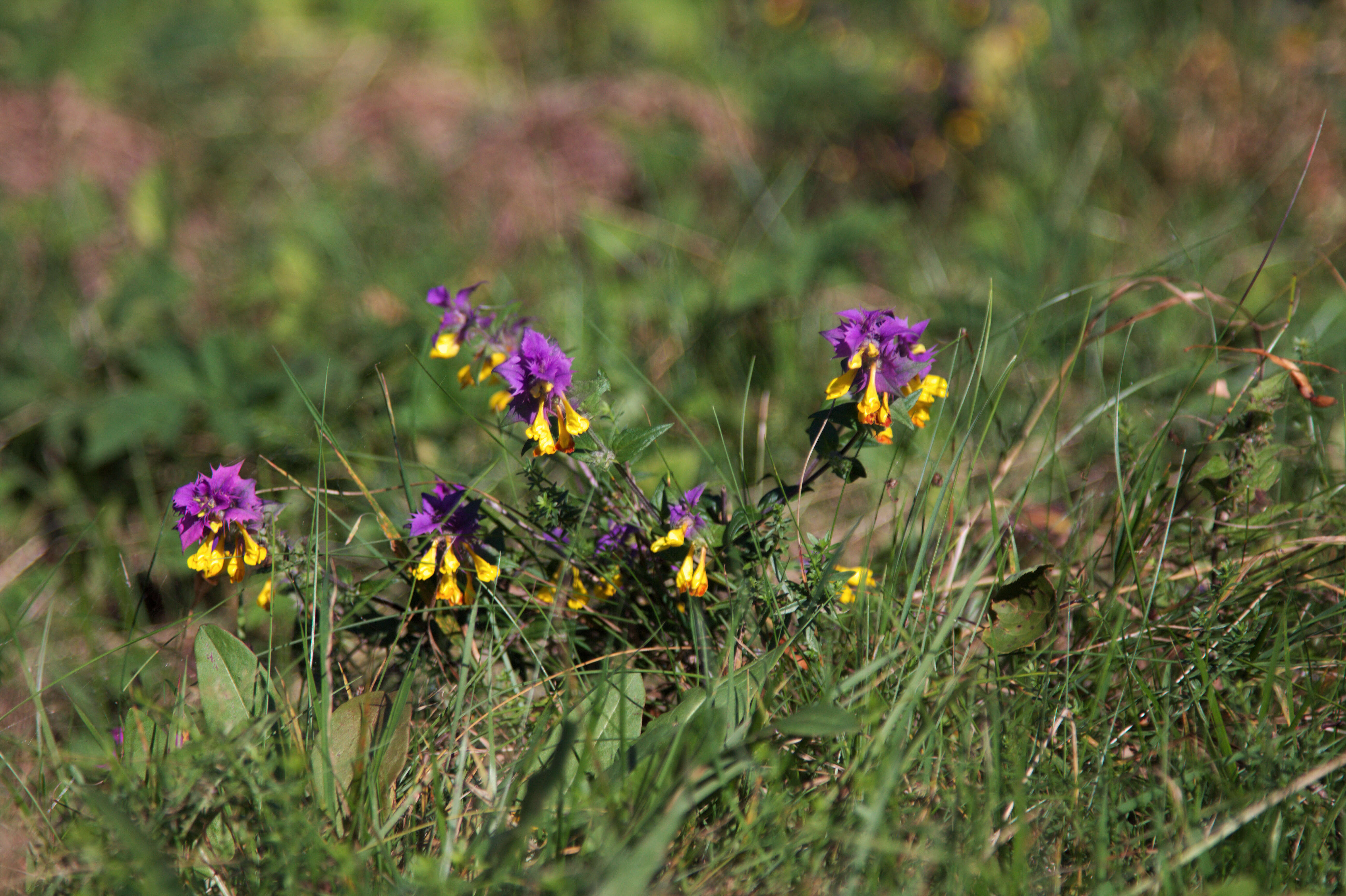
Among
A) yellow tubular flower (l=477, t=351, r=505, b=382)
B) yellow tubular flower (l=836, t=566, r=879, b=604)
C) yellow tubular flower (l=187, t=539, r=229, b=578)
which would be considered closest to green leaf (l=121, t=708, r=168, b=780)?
yellow tubular flower (l=187, t=539, r=229, b=578)

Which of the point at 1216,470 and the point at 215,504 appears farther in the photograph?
the point at 1216,470

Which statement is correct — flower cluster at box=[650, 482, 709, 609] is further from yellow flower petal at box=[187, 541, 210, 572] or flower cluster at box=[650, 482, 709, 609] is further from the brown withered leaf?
the brown withered leaf

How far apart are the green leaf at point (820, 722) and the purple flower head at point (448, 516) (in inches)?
23.4

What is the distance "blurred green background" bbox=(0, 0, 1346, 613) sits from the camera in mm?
2412

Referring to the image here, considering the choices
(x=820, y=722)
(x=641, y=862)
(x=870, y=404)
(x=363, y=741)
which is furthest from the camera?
(x=363, y=741)

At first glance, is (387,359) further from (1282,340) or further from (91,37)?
(91,37)

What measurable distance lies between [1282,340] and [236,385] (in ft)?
8.95

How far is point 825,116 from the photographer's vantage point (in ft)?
12.1

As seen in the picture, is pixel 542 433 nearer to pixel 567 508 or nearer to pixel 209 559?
pixel 567 508

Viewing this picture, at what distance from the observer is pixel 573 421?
1.34m

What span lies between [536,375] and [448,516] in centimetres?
30

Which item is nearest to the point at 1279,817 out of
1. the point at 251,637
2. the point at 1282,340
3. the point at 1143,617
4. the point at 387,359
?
the point at 1143,617

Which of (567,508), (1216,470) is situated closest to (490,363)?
(567,508)

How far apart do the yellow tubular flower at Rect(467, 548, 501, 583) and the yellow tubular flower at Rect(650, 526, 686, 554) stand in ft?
0.86
